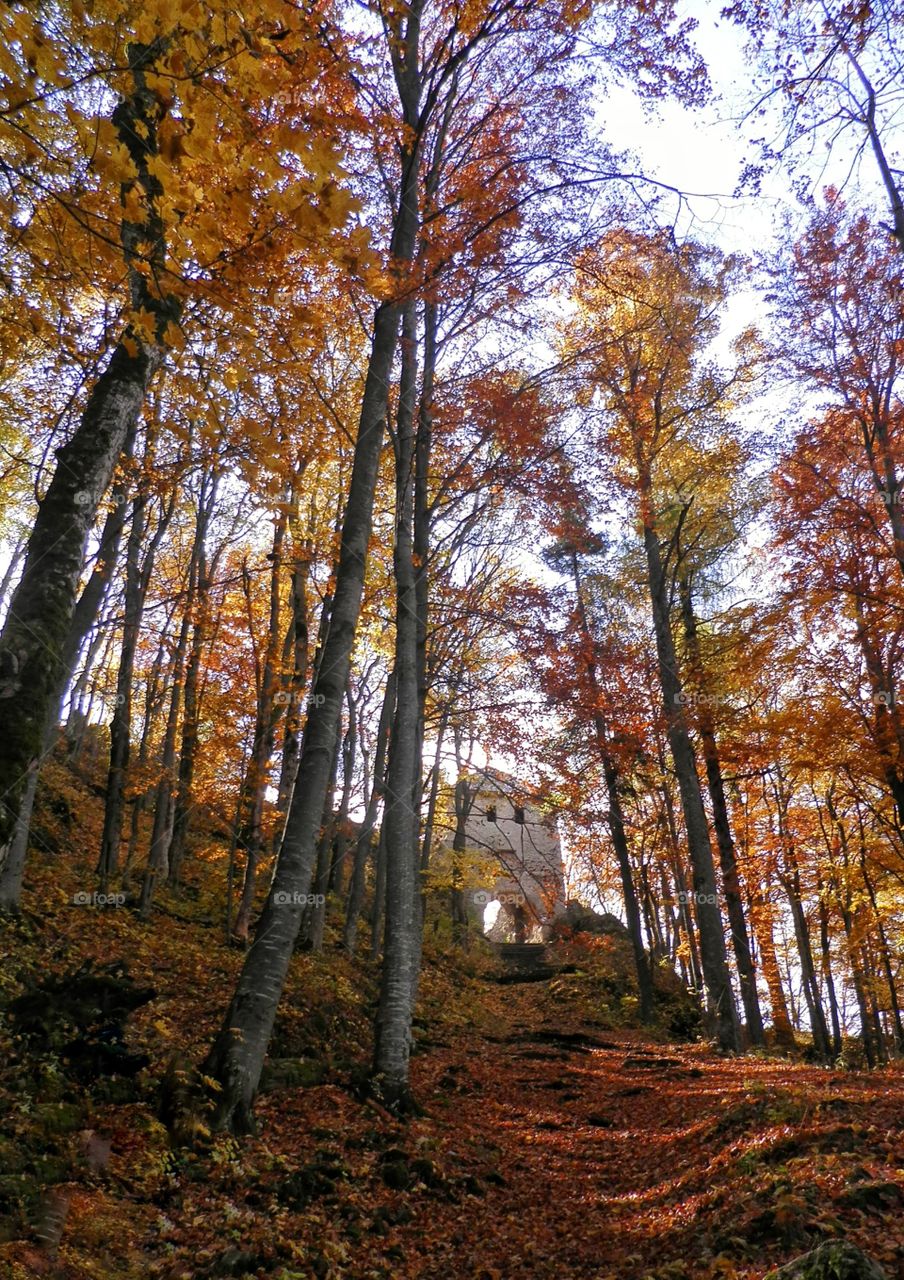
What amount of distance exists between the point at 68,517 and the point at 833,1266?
18.5 feet

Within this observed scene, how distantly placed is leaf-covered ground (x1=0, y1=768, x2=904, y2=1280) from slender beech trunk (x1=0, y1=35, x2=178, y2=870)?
2.12 metres

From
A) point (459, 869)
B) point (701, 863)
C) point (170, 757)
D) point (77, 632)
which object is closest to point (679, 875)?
point (459, 869)

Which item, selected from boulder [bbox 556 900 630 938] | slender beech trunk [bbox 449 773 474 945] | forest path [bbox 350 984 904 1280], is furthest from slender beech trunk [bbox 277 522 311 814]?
boulder [bbox 556 900 630 938]

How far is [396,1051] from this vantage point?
813cm

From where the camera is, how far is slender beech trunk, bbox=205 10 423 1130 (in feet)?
19.8

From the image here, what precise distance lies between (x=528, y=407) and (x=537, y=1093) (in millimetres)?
10049

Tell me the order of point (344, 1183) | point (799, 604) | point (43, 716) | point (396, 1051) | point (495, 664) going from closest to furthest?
point (43, 716), point (344, 1183), point (396, 1051), point (799, 604), point (495, 664)

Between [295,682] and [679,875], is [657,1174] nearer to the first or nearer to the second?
[295,682]

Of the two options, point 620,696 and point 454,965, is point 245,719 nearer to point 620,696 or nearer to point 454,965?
point 620,696

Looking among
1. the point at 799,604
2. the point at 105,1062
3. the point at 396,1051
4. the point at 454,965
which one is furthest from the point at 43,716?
the point at 454,965

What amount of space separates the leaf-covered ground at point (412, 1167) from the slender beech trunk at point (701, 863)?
314 cm

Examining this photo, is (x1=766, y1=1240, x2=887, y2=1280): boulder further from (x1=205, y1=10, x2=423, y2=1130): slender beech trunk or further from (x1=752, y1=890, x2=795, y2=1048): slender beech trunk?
(x1=752, y1=890, x2=795, y2=1048): slender beech trunk

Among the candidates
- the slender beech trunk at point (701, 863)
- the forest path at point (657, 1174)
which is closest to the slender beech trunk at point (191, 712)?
the forest path at point (657, 1174)

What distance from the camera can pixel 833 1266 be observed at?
3410 millimetres
